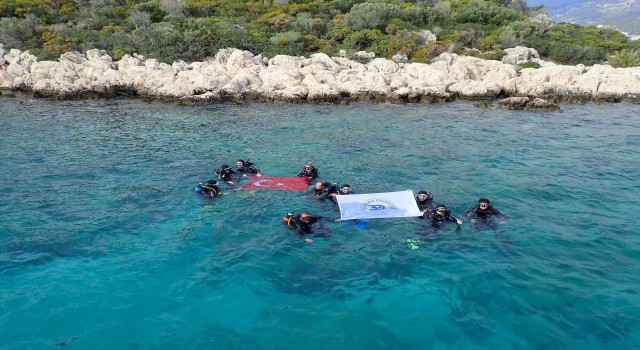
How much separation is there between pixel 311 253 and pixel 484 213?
5296 millimetres

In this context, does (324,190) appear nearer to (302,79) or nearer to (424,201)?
(424,201)

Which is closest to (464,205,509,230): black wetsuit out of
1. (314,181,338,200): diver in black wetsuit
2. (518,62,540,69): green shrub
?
(314,181,338,200): diver in black wetsuit

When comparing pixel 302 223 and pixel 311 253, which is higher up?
pixel 302 223

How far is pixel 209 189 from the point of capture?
14.5m

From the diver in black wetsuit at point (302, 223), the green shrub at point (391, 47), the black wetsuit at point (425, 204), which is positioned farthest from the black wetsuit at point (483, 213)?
the green shrub at point (391, 47)

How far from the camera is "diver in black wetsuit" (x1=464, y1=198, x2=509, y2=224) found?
12.5 meters

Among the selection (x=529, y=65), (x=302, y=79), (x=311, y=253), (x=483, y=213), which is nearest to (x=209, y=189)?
(x=311, y=253)

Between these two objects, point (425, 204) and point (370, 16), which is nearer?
point (425, 204)

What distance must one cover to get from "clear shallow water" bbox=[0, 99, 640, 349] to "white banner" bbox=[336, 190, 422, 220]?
0.42m

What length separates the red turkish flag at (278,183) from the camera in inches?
608

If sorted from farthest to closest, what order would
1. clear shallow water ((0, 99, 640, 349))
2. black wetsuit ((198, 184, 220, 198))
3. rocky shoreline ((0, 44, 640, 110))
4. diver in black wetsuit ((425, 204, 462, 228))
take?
1. rocky shoreline ((0, 44, 640, 110))
2. black wetsuit ((198, 184, 220, 198))
3. diver in black wetsuit ((425, 204, 462, 228))
4. clear shallow water ((0, 99, 640, 349))

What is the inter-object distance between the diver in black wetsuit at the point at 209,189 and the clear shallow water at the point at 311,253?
401 mm

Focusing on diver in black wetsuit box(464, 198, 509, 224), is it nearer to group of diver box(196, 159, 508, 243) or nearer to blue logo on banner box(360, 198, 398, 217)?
group of diver box(196, 159, 508, 243)

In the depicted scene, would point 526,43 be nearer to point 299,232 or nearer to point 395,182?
point 395,182
